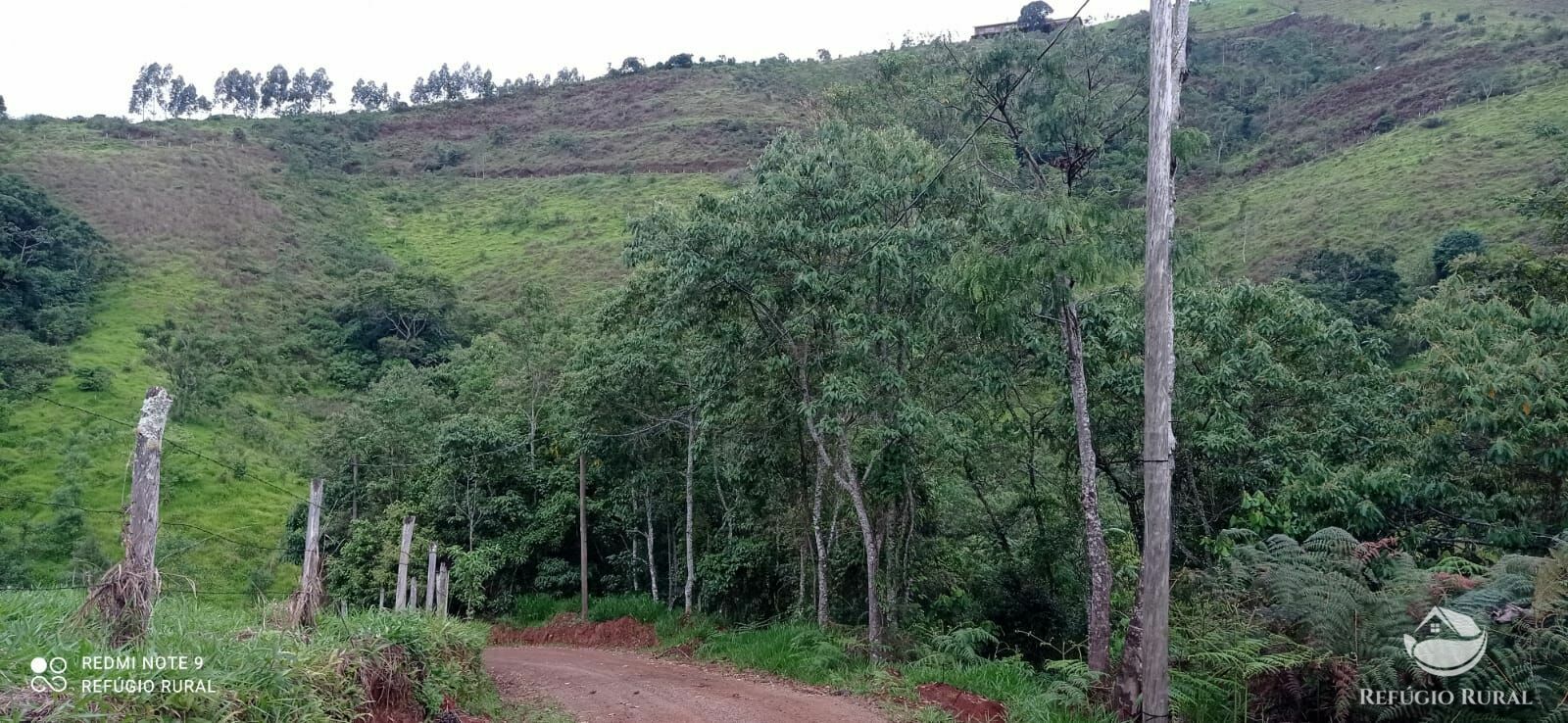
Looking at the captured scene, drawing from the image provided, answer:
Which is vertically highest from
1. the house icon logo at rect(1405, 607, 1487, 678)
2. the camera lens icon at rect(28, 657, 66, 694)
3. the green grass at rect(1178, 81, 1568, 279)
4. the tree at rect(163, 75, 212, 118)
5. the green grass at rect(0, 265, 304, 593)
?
the tree at rect(163, 75, 212, 118)

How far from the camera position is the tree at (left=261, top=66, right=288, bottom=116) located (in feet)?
343

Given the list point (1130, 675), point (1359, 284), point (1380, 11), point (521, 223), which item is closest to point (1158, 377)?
point (1130, 675)

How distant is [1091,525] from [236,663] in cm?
893

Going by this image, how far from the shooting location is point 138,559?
5.86 metres

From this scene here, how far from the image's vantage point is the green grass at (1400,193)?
38.1 meters

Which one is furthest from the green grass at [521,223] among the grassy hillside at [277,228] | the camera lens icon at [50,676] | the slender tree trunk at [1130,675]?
the camera lens icon at [50,676]

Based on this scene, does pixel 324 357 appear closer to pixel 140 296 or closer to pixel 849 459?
pixel 140 296

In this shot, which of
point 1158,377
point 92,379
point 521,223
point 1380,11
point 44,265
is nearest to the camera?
point 1158,377

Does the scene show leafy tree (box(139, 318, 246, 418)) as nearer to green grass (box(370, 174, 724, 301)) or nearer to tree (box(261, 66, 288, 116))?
green grass (box(370, 174, 724, 301))

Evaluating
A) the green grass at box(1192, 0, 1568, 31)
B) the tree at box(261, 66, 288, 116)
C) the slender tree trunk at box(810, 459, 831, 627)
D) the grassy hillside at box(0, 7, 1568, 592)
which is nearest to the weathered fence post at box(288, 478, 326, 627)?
the slender tree trunk at box(810, 459, 831, 627)

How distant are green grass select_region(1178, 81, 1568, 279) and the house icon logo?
2997 centimetres

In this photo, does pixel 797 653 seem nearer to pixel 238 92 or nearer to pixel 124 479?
pixel 124 479

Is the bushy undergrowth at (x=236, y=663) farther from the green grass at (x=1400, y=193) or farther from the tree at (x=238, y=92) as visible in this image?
the tree at (x=238, y=92)

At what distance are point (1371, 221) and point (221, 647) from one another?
46.8 m
